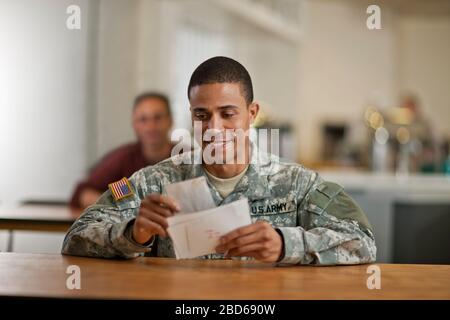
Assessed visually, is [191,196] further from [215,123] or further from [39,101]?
[39,101]

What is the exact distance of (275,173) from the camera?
1.35 metres

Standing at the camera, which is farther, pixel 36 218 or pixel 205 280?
pixel 36 218

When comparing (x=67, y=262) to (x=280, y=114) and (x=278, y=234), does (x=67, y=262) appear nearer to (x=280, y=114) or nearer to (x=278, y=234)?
(x=278, y=234)

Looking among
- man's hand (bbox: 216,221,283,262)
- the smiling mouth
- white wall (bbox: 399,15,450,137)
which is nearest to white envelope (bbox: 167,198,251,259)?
man's hand (bbox: 216,221,283,262)

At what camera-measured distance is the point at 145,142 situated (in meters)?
1.60

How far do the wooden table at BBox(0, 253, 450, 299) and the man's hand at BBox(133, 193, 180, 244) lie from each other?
0.23 ft

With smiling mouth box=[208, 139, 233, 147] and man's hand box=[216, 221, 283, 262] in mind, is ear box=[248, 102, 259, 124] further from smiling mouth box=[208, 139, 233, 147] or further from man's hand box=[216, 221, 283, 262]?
man's hand box=[216, 221, 283, 262]

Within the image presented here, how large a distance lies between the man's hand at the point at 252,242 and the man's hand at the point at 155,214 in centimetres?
9

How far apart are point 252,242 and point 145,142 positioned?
0.50 metres

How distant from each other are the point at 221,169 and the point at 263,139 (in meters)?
0.12

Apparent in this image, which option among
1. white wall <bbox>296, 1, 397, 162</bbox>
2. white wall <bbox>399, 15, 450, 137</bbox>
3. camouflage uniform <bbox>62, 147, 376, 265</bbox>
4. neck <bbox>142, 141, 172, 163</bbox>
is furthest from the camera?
white wall <bbox>399, 15, 450, 137</bbox>

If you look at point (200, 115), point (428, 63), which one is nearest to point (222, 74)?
point (200, 115)

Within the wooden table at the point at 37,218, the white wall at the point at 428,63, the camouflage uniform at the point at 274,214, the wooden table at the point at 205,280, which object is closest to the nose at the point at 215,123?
the camouflage uniform at the point at 274,214

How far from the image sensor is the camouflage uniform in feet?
4.21
